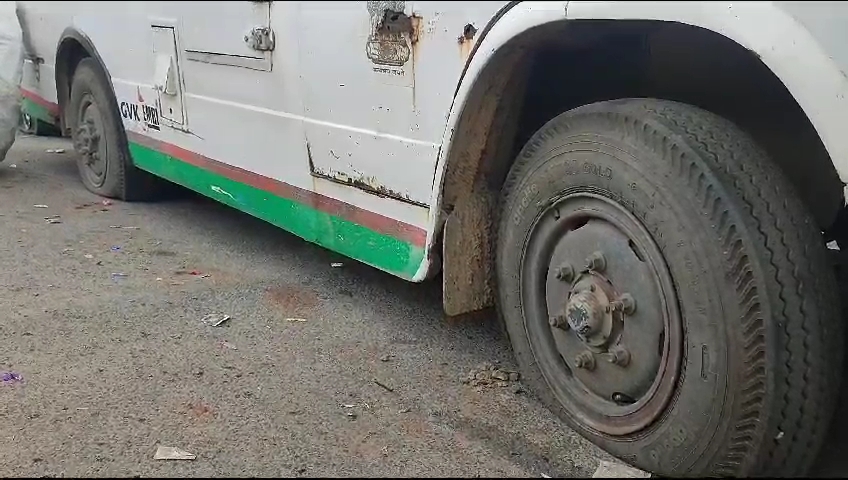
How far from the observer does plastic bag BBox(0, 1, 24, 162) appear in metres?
5.48

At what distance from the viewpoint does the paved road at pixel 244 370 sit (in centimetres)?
221

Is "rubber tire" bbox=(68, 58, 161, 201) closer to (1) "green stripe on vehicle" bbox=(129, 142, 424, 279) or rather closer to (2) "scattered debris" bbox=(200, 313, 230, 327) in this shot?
(1) "green stripe on vehicle" bbox=(129, 142, 424, 279)

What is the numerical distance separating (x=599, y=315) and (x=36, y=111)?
16.8 feet

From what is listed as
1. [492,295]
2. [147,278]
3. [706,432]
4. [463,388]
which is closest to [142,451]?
[463,388]

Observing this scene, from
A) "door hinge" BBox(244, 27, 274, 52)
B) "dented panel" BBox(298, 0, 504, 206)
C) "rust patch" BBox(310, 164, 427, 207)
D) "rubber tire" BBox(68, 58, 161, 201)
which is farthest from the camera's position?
"rubber tire" BBox(68, 58, 161, 201)

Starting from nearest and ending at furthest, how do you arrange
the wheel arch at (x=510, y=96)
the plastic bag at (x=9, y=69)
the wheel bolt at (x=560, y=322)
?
1. the wheel arch at (x=510, y=96)
2. the wheel bolt at (x=560, y=322)
3. the plastic bag at (x=9, y=69)

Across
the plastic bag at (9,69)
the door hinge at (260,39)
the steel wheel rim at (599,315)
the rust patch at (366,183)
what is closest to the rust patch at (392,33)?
the rust patch at (366,183)

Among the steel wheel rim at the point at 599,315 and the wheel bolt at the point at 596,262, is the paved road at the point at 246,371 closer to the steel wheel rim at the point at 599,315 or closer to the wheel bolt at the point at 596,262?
the steel wheel rim at the point at 599,315

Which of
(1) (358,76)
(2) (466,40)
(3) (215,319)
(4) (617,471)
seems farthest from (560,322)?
(3) (215,319)

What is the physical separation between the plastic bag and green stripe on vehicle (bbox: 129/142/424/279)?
6.04 feet

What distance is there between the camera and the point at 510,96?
2.44 meters

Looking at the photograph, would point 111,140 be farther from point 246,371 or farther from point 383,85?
point 383,85

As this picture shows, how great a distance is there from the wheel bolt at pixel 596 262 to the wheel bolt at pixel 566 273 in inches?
2.6

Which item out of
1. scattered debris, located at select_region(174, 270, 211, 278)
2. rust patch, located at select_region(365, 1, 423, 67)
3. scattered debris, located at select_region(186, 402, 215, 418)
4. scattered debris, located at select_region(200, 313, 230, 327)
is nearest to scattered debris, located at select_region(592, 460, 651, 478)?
scattered debris, located at select_region(186, 402, 215, 418)
